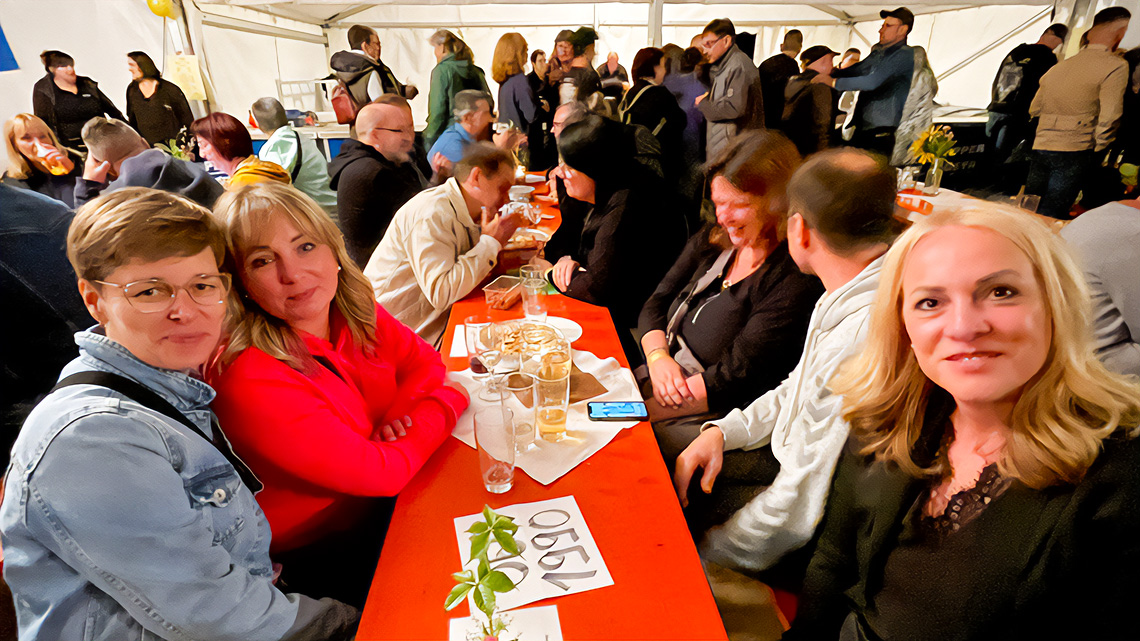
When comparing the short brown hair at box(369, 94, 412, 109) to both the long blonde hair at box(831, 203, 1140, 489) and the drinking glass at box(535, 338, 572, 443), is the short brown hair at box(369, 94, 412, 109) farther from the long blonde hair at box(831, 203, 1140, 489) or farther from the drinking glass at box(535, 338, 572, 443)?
the long blonde hair at box(831, 203, 1140, 489)

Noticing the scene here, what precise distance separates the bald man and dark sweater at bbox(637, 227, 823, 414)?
161 cm

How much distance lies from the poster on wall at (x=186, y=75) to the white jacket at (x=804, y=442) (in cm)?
223

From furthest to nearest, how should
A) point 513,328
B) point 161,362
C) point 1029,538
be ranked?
point 513,328
point 161,362
point 1029,538

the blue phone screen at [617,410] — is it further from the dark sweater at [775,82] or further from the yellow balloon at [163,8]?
the yellow balloon at [163,8]

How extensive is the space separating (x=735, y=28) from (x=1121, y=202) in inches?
42.0

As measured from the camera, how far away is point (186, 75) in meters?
1.83

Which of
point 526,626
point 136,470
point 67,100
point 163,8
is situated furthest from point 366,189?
point 526,626

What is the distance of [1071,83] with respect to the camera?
0.74 meters

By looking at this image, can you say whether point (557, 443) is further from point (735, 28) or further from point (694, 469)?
point (735, 28)

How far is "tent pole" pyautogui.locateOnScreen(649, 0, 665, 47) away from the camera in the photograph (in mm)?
1628

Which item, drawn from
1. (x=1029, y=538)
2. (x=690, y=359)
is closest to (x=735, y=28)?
(x=690, y=359)

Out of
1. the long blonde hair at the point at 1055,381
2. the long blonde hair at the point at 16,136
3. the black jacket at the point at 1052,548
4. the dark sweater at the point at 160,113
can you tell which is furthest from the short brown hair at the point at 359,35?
the black jacket at the point at 1052,548

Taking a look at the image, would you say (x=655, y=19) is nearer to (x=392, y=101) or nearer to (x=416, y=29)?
(x=416, y=29)

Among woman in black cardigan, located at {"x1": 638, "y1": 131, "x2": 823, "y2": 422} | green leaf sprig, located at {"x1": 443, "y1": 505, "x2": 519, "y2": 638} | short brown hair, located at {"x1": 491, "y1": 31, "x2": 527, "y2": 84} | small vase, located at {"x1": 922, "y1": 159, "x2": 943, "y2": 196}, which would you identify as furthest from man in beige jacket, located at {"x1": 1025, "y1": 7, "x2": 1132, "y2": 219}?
short brown hair, located at {"x1": 491, "y1": 31, "x2": 527, "y2": 84}
